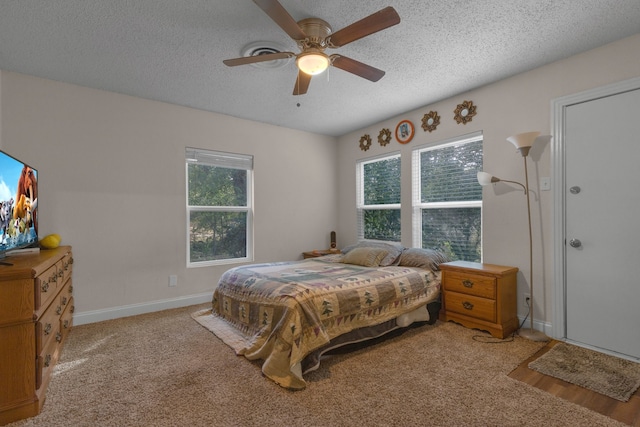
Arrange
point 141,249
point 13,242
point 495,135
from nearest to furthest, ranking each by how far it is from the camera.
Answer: point 13,242, point 495,135, point 141,249

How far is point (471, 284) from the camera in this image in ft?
9.23

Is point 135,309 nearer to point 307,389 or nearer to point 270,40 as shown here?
point 307,389

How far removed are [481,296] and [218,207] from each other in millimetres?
3144

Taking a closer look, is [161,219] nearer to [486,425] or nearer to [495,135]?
[486,425]

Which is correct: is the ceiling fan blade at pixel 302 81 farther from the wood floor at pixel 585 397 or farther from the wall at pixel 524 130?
the wood floor at pixel 585 397

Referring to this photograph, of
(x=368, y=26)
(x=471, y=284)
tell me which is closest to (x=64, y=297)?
(x=368, y=26)

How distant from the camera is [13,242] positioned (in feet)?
6.30

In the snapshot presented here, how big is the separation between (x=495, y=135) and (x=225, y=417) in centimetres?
329

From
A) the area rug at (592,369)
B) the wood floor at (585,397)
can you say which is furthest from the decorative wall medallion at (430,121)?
the wood floor at (585,397)

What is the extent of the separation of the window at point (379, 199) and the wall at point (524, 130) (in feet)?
Answer: 3.11

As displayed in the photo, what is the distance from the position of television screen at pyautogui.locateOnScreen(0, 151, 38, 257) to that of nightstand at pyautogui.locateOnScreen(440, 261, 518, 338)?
339 cm

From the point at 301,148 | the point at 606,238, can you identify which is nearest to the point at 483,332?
the point at 606,238

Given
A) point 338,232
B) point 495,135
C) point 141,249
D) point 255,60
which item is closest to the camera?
point 255,60

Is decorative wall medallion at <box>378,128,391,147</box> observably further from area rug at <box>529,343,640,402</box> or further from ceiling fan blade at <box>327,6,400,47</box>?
area rug at <box>529,343,640,402</box>
